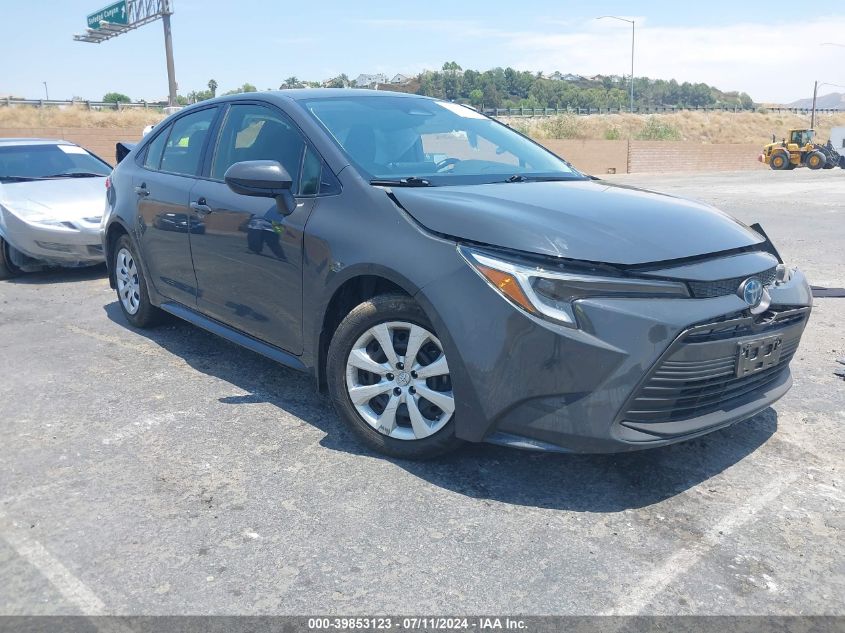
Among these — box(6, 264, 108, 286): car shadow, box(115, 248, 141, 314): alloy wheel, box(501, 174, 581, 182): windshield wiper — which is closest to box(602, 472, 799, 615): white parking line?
box(501, 174, 581, 182): windshield wiper

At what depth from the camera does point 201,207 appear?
4398 mm

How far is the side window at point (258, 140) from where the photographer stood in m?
3.89

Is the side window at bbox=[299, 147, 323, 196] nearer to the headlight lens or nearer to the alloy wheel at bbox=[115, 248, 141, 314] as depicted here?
the headlight lens

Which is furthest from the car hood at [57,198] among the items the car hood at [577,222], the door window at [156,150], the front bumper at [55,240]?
the car hood at [577,222]

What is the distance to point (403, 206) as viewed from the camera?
129 inches

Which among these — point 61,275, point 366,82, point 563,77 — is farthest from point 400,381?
point 563,77

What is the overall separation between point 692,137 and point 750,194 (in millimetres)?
59984

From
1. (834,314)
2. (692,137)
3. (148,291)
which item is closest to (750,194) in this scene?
(834,314)

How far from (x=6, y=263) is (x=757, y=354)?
7.41 m

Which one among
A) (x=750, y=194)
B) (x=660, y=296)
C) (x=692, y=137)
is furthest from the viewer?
(x=692, y=137)

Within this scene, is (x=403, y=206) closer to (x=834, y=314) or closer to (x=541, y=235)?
(x=541, y=235)

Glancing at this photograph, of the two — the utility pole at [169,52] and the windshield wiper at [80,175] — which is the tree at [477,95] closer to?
the utility pole at [169,52]

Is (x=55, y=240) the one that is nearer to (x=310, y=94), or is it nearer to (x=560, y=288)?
(x=310, y=94)

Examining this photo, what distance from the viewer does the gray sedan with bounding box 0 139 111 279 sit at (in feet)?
24.4
